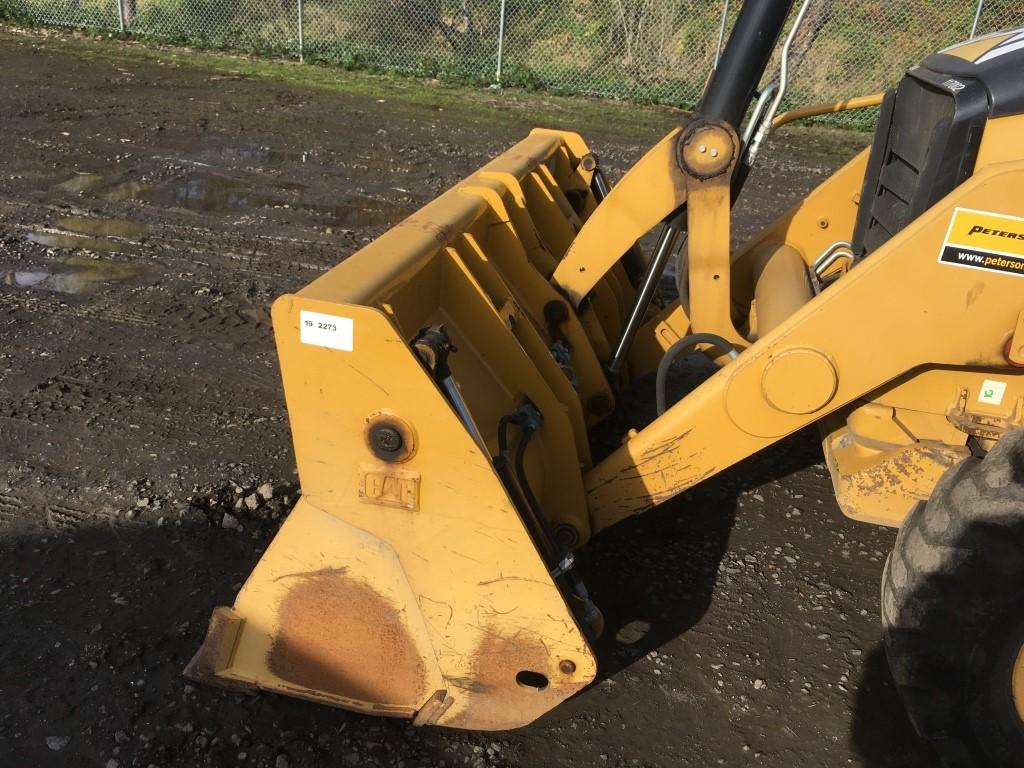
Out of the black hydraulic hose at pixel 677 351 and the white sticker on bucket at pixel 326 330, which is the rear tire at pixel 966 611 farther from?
the white sticker on bucket at pixel 326 330

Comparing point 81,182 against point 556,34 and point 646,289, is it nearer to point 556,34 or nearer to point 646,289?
point 646,289

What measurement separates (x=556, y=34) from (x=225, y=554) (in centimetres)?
1118

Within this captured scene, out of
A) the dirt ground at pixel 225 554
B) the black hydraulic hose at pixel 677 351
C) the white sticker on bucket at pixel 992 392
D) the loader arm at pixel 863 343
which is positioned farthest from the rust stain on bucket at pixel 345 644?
the white sticker on bucket at pixel 992 392

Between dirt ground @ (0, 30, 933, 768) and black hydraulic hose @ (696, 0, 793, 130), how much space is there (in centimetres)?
161

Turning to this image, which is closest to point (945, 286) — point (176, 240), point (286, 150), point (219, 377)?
point (219, 377)

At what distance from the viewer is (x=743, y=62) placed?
9.48 ft

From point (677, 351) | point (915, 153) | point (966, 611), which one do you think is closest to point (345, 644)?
point (677, 351)

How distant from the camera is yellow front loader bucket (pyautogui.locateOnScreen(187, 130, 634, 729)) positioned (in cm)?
221

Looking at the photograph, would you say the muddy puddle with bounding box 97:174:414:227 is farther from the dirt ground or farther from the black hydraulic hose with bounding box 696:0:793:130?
the black hydraulic hose with bounding box 696:0:793:130

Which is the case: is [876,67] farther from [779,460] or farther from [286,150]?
[779,460]

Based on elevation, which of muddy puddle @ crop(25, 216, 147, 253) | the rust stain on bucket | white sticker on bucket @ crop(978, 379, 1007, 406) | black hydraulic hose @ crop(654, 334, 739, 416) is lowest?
muddy puddle @ crop(25, 216, 147, 253)

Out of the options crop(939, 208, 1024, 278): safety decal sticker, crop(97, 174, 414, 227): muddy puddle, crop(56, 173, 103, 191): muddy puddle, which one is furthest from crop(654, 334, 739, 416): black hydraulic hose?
crop(56, 173, 103, 191): muddy puddle

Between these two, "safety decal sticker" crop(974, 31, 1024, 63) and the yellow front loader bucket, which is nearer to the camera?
the yellow front loader bucket

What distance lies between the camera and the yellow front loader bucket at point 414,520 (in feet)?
7.25
